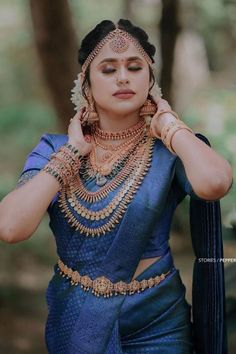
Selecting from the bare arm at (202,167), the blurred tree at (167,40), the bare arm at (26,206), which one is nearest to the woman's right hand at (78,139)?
the bare arm at (26,206)

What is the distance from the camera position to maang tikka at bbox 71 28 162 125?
5.48 ft

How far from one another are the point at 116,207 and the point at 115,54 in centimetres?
39

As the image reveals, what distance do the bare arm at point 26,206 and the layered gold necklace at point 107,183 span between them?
0.08 m

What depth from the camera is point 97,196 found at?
1.64m

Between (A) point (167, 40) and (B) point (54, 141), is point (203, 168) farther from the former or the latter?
(A) point (167, 40)

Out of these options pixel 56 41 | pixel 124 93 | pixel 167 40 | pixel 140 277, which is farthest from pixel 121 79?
pixel 167 40

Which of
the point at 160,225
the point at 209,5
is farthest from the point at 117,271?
the point at 209,5

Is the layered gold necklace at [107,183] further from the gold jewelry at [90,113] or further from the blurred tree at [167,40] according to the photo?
the blurred tree at [167,40]

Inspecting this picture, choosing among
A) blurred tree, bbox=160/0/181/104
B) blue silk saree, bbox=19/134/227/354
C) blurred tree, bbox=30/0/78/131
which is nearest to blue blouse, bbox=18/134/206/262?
blue silk saree, bbox=19/134/227/354

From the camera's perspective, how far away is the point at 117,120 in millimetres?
1726

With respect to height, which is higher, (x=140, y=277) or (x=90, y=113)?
(x=90, y=113)

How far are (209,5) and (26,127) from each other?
1047 mm

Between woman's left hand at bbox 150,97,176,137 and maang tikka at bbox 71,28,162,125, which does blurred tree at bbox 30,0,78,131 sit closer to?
maang tikka at bbox 71,28,162,125

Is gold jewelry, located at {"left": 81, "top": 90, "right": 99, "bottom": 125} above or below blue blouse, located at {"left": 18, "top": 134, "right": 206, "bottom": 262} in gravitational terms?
above
